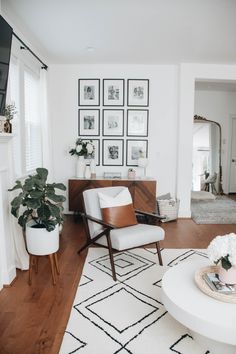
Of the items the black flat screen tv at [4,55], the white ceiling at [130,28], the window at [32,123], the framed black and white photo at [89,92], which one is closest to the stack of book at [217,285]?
the black flat screen tv at [4,55]

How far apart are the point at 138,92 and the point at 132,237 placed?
304cm

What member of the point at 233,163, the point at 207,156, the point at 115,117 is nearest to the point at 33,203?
the point at 115,117

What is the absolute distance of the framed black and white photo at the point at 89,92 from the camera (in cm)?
489

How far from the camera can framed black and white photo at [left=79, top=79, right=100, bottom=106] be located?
489 centimetres

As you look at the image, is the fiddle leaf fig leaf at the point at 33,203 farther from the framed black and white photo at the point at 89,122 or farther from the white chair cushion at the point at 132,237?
the framed black and white photo at the point at 89,122

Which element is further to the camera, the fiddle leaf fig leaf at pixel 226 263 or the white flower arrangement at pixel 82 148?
the white flower arrangement at pixel 82 148

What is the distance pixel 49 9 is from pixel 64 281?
9.12ft

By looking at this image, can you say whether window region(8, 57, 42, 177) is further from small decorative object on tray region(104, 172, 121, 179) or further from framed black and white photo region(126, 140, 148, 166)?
framed black and white photo region(126, 140, 148, 166)

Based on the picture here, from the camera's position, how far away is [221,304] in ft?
5.57

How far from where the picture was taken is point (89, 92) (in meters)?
4.92

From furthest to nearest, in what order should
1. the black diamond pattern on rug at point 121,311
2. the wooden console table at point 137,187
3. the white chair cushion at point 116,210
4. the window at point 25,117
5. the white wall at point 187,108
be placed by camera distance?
1. the white wall at point 187,108
2. the wooden console table at point 137,187
3. the window at point 25,117
4. the white chair cushion at point 116,210
5. the black diamond pattern on rug at point 121,311

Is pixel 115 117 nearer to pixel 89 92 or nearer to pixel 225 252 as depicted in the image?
pixel 89 92

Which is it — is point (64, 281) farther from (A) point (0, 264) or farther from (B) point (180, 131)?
(B) point (180, 131)

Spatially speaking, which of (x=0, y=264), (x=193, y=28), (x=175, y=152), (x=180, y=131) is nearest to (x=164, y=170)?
(x=175, y=152)
